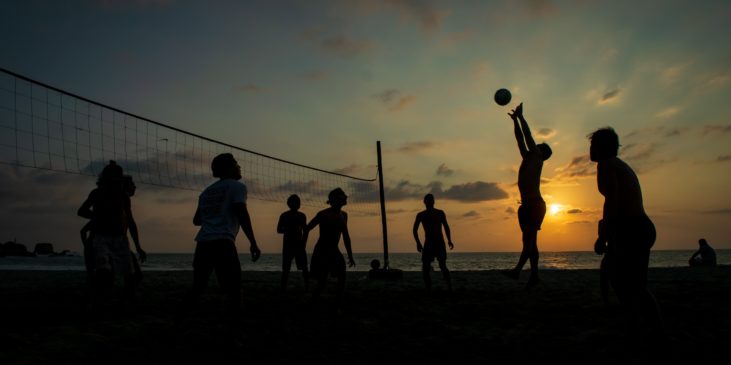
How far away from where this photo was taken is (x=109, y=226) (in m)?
5.09

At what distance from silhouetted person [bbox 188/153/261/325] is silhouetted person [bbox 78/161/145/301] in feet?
5.93

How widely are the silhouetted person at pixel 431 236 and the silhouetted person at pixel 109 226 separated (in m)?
4.17

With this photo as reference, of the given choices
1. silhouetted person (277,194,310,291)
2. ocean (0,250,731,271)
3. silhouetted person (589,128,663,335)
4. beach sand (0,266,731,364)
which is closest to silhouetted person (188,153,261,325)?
beach sand (0,266,731,364)

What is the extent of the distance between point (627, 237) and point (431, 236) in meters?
4.32

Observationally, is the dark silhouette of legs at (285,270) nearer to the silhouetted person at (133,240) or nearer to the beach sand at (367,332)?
the beach sand at (367,332)

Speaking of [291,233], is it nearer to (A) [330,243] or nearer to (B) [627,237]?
(A) [330,243]

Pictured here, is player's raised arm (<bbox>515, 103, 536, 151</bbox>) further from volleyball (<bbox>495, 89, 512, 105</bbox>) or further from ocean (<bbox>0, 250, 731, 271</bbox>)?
ocean (<bbox>0, 250, 731, 271</bbox>)

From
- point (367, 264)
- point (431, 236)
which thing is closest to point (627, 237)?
point (431, 236)

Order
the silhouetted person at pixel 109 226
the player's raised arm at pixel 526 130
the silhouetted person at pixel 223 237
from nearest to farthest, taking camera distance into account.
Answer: the silhouetted person at pixel 223 237, the silhouetted person at pixel 109 226, the player's raised arm at pixel 526 130

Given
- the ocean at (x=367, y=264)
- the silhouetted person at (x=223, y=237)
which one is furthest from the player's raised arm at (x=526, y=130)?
the ocean at (x=367, y=264)

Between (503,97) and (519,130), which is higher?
(503,97)

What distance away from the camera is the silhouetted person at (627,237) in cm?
322

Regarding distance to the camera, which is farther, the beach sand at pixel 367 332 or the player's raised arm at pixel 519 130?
the player's raised arm at pixel 519 130

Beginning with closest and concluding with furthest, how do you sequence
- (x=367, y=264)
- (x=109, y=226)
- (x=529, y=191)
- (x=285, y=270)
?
(x=109, y=226)
(x=529, y=191)
(x=285, y=270)
(x=367, y=264)
